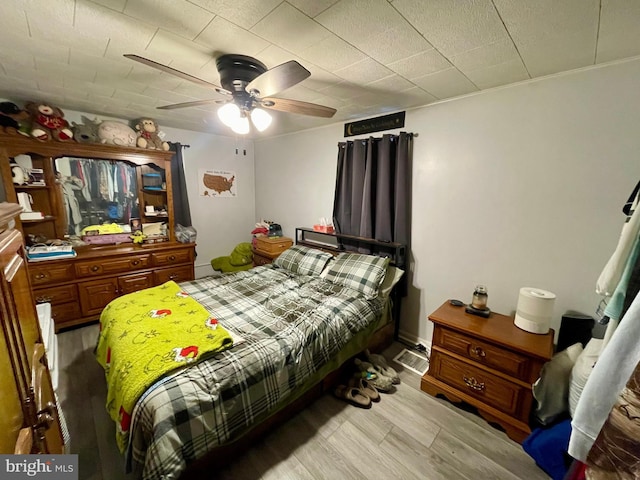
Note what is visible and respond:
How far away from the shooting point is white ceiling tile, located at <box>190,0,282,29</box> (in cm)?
110

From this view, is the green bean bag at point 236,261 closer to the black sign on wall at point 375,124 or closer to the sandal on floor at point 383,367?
the black sign on wall at point 375,124

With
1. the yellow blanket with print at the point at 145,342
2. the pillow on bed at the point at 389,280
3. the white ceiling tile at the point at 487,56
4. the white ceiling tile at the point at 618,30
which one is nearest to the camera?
the white ceiling tile at the point at 618,30

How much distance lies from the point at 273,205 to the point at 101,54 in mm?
2646

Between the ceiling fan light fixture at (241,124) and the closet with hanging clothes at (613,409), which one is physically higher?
the ceiling fan light fixture at (241,124)

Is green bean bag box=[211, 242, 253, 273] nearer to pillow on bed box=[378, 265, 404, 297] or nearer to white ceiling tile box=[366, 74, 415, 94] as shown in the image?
pillow on bed box=[378, 265, 404, 297]

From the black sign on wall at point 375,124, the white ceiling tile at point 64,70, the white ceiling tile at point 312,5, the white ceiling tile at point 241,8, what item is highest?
the white ceiling tile at point 64,70

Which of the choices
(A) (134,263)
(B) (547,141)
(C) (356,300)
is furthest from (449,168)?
(A) (134,263)

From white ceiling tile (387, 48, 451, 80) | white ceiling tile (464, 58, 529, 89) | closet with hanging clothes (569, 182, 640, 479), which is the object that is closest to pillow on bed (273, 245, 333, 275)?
white ceiling tile (387, 48, 451, 80)

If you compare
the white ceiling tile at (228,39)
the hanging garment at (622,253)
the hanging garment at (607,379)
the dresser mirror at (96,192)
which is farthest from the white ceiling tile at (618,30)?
the dresser mirror at (96,192)

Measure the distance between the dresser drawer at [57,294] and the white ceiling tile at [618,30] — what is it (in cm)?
430

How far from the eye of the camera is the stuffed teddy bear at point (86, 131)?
8.84 feet

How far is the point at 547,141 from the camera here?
1.80 meters

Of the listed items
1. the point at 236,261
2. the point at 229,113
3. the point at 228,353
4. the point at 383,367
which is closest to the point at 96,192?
the point at 236,261

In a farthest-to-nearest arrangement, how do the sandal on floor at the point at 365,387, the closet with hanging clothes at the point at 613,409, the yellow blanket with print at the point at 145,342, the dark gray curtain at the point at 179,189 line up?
the dark gray curtain at the point at 179,189
the sandal on floor at the point at 365,387
the yellow blanket with print at the point at 145,342
the closet with hanging clothes at the point at 613,409
